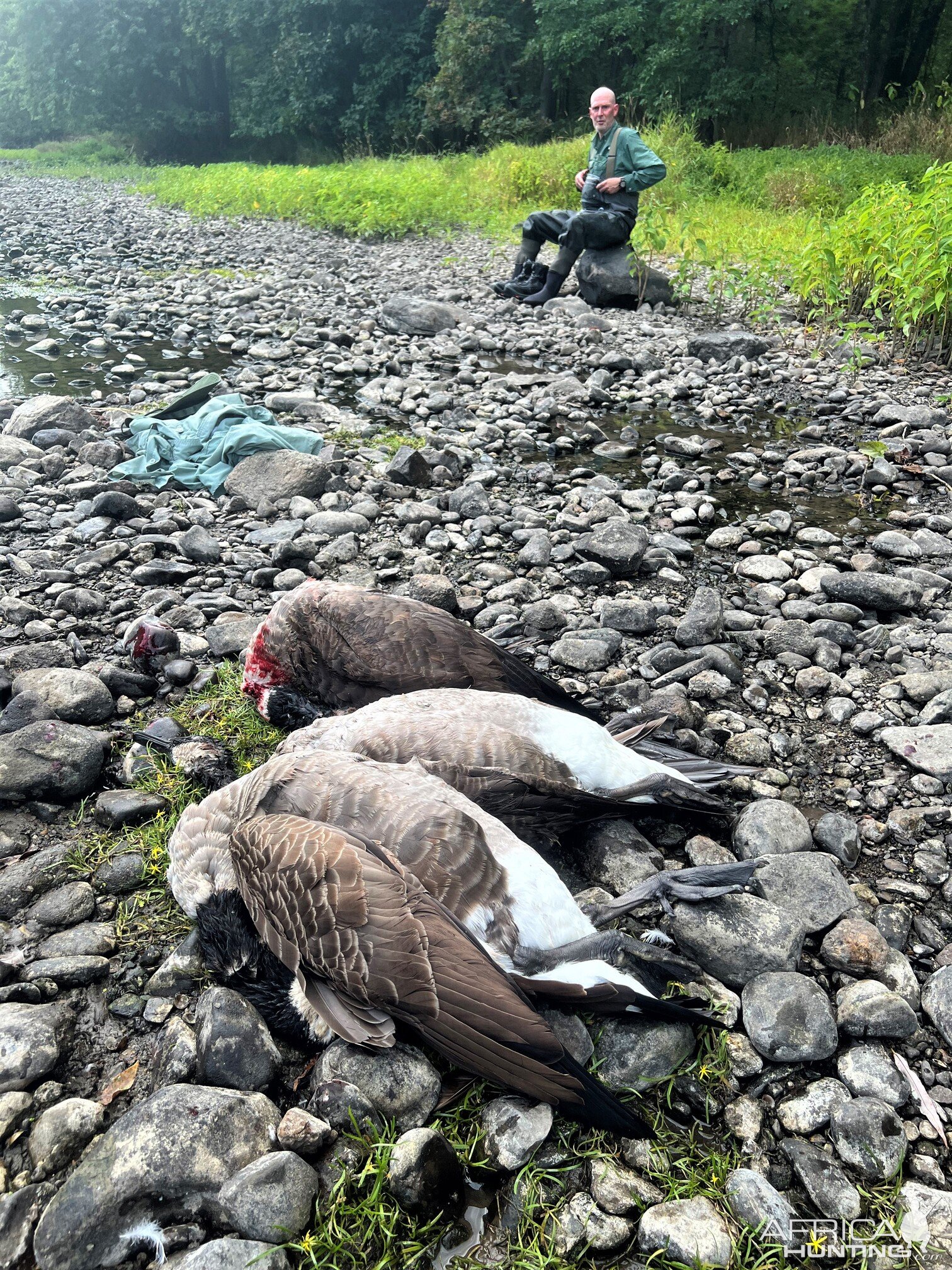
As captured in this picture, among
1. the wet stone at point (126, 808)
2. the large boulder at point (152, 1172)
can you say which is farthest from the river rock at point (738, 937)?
the wet stone at point (126, 808)

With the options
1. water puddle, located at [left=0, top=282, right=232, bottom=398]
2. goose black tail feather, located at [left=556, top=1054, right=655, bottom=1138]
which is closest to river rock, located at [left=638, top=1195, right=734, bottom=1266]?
goose black tail feather, located at [left=556, top=1054, right=655, bottom=1138]

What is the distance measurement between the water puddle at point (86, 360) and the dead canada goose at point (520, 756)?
6329 mm

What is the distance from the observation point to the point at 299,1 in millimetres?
31875

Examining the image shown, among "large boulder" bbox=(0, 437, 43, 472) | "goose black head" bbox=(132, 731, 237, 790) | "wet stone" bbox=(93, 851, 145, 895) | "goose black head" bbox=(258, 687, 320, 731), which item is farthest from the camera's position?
"large boulder" bbox=(0, 437, 43, 472)

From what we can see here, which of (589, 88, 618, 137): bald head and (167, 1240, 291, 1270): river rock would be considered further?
(589, 88, 618, 137): bald head

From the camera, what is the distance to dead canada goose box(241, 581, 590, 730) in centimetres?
360

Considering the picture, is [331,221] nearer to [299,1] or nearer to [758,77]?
[758,77]

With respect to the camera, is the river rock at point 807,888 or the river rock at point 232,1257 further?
the river rock at point 807,888

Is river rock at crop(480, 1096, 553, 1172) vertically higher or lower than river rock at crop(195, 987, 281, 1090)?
lower

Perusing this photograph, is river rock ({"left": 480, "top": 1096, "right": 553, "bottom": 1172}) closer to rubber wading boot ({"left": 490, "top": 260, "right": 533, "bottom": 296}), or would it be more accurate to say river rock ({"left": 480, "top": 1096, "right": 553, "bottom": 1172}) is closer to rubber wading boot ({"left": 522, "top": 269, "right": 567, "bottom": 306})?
rubber wading boot ({"left": 522, "top": 269, "right": 567, "bottom": 306})

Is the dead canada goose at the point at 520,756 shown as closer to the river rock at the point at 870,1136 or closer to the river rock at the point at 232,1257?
the river rock at the point at 870,1136

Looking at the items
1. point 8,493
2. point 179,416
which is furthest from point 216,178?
point 8,493

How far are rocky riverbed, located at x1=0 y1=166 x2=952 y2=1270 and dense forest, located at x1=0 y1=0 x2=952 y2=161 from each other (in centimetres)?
1698

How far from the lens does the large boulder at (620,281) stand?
10227mm
